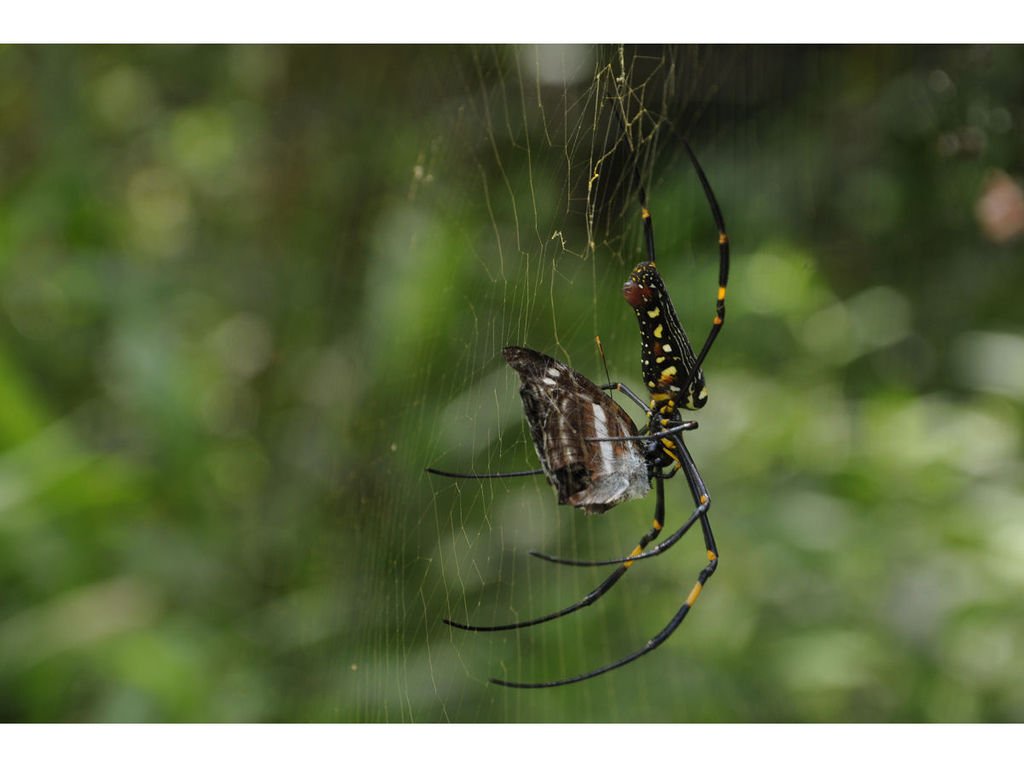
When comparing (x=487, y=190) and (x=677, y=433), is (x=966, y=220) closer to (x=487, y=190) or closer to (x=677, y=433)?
(x=487, y=190)

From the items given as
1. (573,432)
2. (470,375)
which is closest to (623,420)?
(573,432)

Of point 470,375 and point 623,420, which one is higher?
point 470,375

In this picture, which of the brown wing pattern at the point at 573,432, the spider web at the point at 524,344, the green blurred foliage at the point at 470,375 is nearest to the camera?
the brown wing pattern at the point at 573,432

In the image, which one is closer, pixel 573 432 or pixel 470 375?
pixel 573 432

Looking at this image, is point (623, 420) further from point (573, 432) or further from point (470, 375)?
point (470, 375)

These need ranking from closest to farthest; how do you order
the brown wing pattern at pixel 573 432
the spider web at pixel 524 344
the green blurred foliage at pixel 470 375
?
1. the brown wing pattern at pixel 573 432
2. the spider web at pixel 524 344
3. the green blurred foliage at pixel 470 375

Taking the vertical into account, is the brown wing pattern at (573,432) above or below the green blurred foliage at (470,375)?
below

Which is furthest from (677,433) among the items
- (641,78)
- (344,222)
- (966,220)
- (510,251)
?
(344,222)
